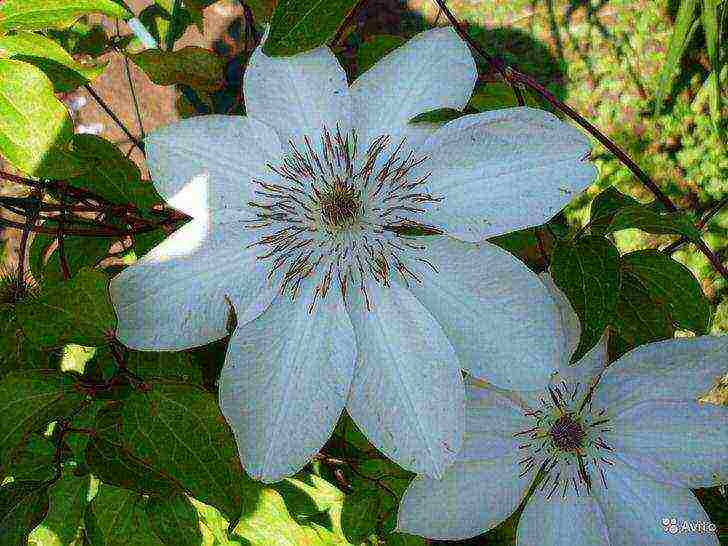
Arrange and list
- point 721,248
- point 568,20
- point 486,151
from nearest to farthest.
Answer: point 486,151 → point 721,248 → point 568,20

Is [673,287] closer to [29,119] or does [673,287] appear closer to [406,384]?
[406,384]

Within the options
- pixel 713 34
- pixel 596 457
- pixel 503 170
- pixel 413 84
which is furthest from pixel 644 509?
pixel 713 34

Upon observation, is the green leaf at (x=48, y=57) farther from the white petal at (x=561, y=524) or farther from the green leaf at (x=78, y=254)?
the white petal at (x=561, y=524)

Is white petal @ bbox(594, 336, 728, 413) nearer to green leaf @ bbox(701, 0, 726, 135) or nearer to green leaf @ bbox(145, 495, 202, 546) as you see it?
green leaf @ bbox(145, 495, 202, 546)

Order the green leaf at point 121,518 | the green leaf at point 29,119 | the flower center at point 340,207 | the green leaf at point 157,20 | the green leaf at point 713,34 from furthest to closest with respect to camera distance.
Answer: the green leaf at point 713,34 → the green leaf at point 157,20 → the green leaf at point 121,518 → the flower center at point 340,207 → the green leaf at point 29,119

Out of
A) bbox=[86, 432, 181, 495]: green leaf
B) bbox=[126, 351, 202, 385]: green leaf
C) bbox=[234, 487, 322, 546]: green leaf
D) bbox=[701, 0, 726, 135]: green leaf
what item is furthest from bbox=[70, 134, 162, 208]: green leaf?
bbox=[701, 0, 726, 135]: green leaf

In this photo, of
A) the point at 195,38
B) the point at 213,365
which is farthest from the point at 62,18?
the point at 195,38

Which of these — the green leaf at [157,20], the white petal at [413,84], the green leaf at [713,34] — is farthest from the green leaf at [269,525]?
the green leaf at [713,34]

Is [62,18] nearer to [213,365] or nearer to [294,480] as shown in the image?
[213,365]
